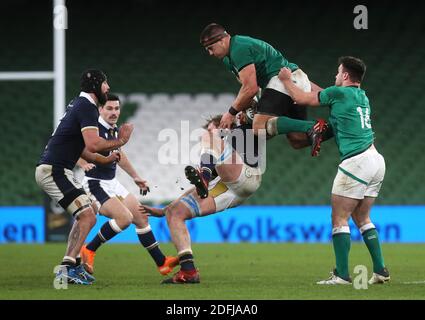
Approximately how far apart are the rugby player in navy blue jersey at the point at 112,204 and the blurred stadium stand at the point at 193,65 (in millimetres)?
7110

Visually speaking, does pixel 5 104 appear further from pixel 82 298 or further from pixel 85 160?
pixel 82 298

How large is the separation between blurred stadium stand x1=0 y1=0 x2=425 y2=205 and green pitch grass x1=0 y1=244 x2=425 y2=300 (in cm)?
336

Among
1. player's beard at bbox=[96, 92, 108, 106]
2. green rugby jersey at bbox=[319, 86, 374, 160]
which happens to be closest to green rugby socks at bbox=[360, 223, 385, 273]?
green rugby jersey at bbox=[319, 86, 374, 160]

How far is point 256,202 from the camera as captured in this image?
1655 cm

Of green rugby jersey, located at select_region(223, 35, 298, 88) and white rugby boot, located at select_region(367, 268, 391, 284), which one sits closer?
white rugby boot, located at select_region(367, 268, 391, 284)

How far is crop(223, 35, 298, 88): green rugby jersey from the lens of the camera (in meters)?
8.43

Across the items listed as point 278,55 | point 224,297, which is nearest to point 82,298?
point 224,297

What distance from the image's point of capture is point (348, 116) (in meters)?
Result: 7.97

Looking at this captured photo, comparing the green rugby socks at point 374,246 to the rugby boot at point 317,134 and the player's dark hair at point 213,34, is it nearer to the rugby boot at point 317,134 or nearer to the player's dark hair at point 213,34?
the rugby boot at point 317,134

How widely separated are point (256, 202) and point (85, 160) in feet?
25.7

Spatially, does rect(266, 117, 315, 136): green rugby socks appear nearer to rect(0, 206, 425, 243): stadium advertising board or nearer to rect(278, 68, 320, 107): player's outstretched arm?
rect(278, 68, 320, 107): player's outstretched arm

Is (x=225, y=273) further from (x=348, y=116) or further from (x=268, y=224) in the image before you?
(x=268, y=224)

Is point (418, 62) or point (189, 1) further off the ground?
point (189, 1)

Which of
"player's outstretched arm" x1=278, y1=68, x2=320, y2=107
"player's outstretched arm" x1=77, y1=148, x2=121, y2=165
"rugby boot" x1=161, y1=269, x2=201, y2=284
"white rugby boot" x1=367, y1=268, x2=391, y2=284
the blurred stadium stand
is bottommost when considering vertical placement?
"white rugby boot" x1=367, y1=268, x2=391, y2=284
